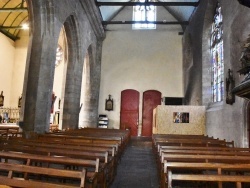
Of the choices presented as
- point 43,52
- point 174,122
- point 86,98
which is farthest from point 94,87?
point 43,52

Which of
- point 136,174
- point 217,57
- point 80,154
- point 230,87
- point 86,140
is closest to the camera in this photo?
point 80,154

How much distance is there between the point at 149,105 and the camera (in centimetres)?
1447

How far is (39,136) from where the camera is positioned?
17.9ft

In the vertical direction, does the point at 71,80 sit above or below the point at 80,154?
above

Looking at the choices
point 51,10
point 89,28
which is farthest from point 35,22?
point 89,28

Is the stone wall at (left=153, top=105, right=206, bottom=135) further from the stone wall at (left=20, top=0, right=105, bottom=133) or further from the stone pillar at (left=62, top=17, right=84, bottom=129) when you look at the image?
the stone wall at (left=20, top=0, right=105, bottom=133)

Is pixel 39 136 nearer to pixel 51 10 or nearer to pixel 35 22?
pixel 35 22

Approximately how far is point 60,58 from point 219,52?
37.3 feet

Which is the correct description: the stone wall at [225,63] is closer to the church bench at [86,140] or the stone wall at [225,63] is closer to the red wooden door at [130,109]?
the church bench at [86,140]

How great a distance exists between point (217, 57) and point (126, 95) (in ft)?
23.0

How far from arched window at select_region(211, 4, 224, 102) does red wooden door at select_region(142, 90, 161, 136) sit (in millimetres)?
5581

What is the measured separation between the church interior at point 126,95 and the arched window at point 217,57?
0.08 metres

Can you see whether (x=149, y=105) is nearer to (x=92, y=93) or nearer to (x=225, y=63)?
(x=92, y=93)

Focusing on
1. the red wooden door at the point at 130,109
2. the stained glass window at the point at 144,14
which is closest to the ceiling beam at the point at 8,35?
the stained glass window at the point at 144,14
